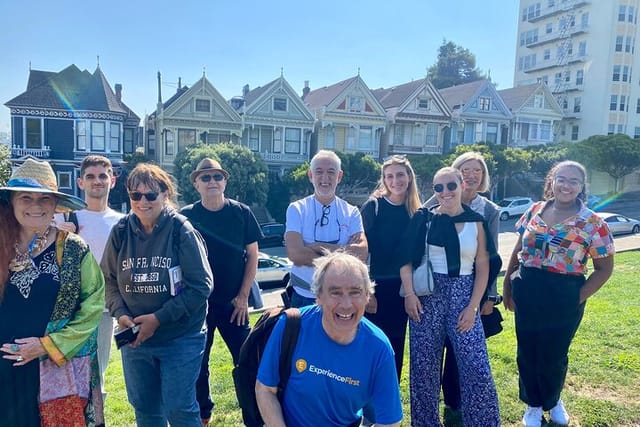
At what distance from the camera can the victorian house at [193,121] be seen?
29.8m

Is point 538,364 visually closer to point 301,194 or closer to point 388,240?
point 388,240

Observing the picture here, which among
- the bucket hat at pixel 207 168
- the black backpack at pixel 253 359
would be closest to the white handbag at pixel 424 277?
the black backpack at pixel 253 359

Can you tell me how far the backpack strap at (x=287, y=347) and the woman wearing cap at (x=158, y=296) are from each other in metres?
0.93

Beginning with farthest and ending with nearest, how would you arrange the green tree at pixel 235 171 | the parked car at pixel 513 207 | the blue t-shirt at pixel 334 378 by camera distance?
the parked car at pixel 513 207 < the green tree at pixel 235 171 < the blue t-shirt at pixel 334 378

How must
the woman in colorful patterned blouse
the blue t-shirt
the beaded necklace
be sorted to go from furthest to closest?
the woman in colorful patterned blouse → the beaded necklace → the blue t-shirt

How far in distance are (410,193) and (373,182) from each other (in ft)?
84.3

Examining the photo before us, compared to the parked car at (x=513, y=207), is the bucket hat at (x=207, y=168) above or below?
above

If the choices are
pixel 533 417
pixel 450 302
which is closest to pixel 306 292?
pixel 450 302

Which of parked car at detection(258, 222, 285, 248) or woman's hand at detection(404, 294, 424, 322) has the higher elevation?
woman's hand at detection(404, 294, 424, 322)

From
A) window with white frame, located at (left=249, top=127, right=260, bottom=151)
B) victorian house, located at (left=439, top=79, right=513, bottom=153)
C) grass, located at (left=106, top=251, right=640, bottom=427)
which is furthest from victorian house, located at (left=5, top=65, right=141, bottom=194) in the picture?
victorian house, located at (left=439, top=79, right=513, bottom=153)

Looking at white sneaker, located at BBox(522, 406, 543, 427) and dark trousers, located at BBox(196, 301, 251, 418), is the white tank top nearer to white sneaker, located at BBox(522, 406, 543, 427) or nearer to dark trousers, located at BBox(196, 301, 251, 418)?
white sneaker, located at BBox(522, 406, 543, 427)

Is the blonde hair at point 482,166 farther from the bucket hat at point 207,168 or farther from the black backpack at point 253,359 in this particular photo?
the black backpack at point 253,359

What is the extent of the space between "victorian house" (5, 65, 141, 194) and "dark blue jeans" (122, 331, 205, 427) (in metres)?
28.3

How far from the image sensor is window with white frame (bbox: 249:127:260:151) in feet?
107
